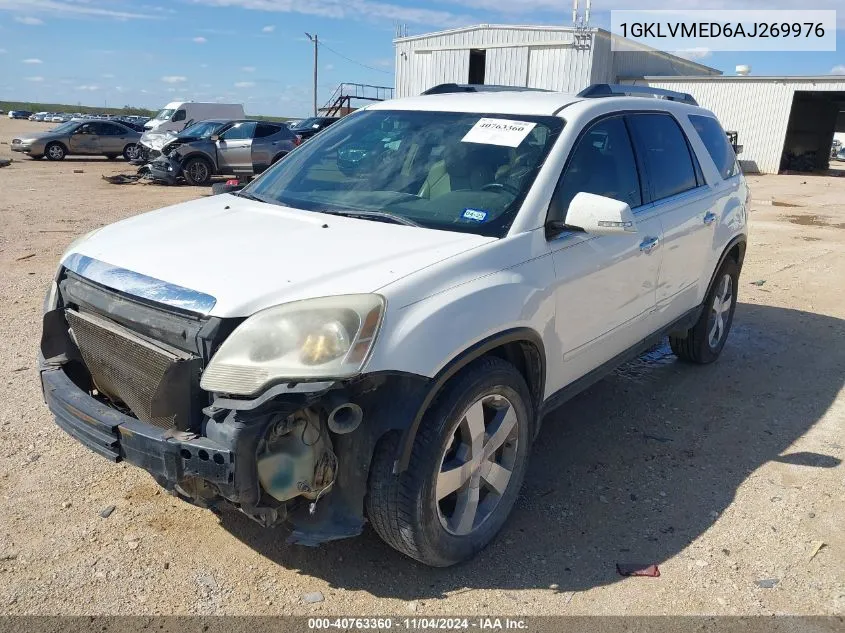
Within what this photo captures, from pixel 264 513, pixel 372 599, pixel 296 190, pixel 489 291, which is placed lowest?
pixel 372 599

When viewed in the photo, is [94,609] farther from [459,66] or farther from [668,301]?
[459,66]

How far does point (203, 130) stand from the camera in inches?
768

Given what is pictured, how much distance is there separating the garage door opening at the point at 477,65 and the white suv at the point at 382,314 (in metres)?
26.6

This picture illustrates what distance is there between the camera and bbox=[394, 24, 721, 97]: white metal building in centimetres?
2669

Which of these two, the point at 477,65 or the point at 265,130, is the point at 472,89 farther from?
the point at 477,65

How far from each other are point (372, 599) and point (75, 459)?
1.86 meters

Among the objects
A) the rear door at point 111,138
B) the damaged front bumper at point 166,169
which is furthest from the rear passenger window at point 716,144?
the rear door at point 111,138

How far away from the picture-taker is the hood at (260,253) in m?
2.46

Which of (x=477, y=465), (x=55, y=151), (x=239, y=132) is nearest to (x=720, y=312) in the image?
(x=477, y=465)

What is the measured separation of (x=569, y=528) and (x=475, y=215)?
149 centimetres

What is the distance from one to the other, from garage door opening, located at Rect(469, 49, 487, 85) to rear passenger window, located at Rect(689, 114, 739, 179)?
2501cm

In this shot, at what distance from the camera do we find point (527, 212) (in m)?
3.07

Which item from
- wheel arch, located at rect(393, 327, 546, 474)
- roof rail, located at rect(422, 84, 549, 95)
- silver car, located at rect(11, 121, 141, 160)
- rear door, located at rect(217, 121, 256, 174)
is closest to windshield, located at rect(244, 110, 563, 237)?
wheel arch, located at rect(393, 327, 546, 474)

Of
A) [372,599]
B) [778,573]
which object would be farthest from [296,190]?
[778,573]
